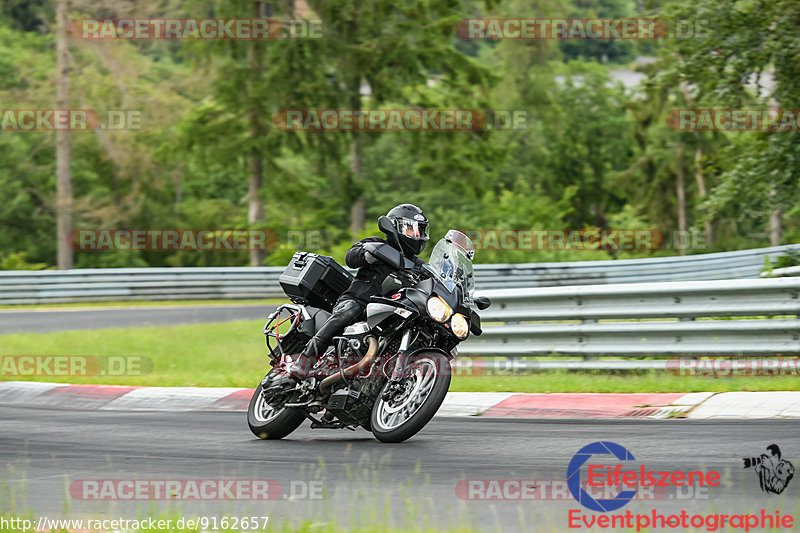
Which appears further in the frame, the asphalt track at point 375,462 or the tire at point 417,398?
the tire at point 417,398

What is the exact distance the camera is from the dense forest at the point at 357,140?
56.3 feet

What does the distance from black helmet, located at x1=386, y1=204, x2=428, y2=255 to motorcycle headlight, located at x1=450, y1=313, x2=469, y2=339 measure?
2.33ft

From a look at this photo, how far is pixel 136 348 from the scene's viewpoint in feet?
51.0

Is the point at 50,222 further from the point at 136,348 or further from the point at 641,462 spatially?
the point at 641,462

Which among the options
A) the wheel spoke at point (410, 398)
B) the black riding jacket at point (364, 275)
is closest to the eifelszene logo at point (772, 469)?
the wheel spoke at point (410, 398)

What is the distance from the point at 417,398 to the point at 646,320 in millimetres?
5316

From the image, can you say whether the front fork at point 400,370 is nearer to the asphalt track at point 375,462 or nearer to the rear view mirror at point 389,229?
the asphalt track at point 375,462

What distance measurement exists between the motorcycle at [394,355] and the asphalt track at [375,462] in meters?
0.27

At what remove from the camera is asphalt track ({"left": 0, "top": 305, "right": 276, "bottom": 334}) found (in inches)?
747

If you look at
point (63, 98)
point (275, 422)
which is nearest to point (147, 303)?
point (63, 98)

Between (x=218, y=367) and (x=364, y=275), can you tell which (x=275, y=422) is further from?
(x=218, y=367)

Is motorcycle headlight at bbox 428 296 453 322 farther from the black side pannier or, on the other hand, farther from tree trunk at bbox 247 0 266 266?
tree trunk at bbox 247 0 266 266

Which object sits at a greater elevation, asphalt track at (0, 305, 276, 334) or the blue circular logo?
the blue circular logo

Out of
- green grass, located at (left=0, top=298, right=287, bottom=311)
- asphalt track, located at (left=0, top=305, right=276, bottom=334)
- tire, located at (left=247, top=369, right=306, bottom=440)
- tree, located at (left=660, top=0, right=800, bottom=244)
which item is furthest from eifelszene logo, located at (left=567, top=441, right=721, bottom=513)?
green grass, located at (left=0, top=298, right=287, bottom=311)
